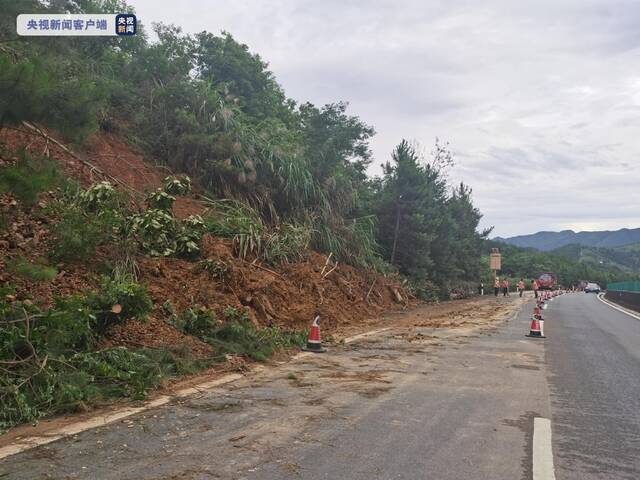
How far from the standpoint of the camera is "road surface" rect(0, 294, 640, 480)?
4312 millimetres

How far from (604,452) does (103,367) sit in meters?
5.15

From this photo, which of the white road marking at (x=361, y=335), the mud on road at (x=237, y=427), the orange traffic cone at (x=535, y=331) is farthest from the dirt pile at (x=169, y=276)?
the orange traffic cone at (x=535, y=331)

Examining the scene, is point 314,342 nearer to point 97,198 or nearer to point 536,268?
point 97,198

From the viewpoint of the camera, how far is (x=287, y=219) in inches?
676

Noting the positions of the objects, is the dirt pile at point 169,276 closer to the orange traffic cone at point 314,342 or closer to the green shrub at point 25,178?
the green shrub at point 25,178

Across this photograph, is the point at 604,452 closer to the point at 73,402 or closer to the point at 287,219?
the point at 73,402

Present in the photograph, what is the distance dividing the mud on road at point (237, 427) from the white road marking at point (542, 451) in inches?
64.8

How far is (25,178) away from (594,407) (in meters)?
6.86

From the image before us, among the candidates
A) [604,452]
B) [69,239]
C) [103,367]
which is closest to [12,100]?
[103,367]

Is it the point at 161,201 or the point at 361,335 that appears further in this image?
the point at 361,335

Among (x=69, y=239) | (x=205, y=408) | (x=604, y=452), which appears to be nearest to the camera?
(x=604, y=452)

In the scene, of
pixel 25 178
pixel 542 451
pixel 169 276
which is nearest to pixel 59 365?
pixel 25 178

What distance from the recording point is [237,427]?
209 inches

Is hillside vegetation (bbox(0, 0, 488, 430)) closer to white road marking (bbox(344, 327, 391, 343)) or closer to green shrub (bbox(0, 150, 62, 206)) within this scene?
green shrub (bbox(0, 150, 62, 206))
